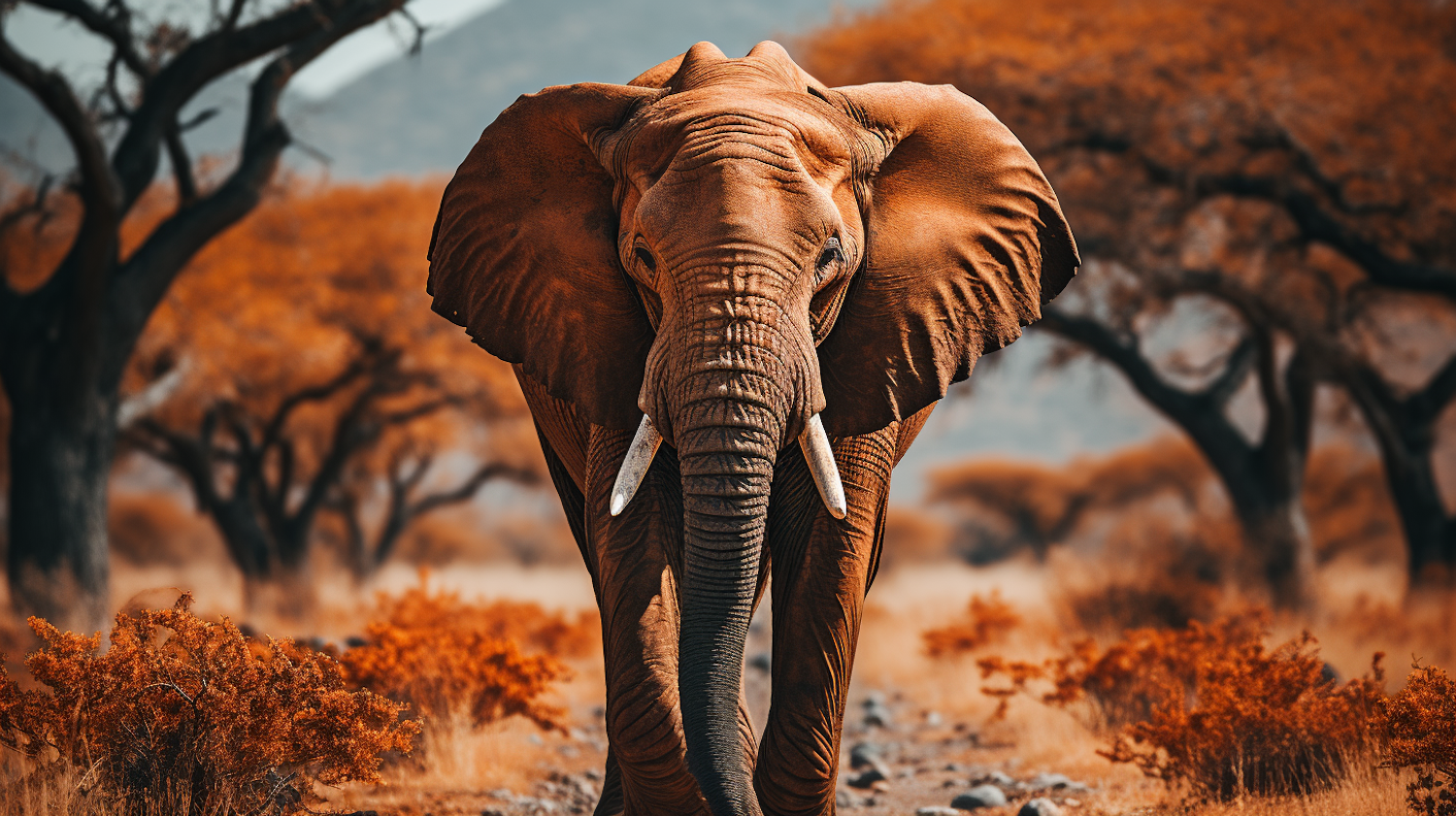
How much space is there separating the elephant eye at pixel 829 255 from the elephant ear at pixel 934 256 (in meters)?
0.33

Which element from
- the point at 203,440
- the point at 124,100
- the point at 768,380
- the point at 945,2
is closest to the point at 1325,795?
the point at 768,380

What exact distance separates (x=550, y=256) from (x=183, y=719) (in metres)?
2.24

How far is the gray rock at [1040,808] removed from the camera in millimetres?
5363

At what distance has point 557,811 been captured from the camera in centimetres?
621

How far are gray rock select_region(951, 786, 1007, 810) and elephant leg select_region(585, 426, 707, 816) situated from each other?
2.46 meters

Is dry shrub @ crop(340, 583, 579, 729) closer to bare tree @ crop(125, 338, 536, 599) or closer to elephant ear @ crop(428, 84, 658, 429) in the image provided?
elephant ear @ crop(428, 84, 658, 429)

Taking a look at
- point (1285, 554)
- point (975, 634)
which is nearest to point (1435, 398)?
point (1285, 554)

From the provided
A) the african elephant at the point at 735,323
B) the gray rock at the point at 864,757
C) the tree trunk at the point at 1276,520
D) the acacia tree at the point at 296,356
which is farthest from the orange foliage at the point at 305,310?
the african elephant at the point at 735,323

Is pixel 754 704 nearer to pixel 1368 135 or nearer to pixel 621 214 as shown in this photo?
pixel 621 214

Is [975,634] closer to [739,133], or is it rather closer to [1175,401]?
[1175,401]

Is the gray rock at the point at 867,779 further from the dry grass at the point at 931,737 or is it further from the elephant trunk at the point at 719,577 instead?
the elephant trunk at the point at 719,577

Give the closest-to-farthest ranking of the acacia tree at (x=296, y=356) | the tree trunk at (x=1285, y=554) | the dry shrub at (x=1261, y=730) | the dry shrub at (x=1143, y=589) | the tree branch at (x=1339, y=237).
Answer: the dry shrub at (x=1261, y=730)
the dry shrub at (x=1143, y=589)
the tree branch at (x=1339, y=237)
the tree trunk at (x=1285, y=554)
the acacia tree at (x=296, y=356)

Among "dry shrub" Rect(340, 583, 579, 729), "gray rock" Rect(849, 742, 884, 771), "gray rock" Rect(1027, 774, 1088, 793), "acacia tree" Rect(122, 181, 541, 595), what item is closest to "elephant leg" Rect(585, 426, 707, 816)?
"gray rock" Rect(1027, 774, 1088, 793)

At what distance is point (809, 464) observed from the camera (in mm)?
3932
